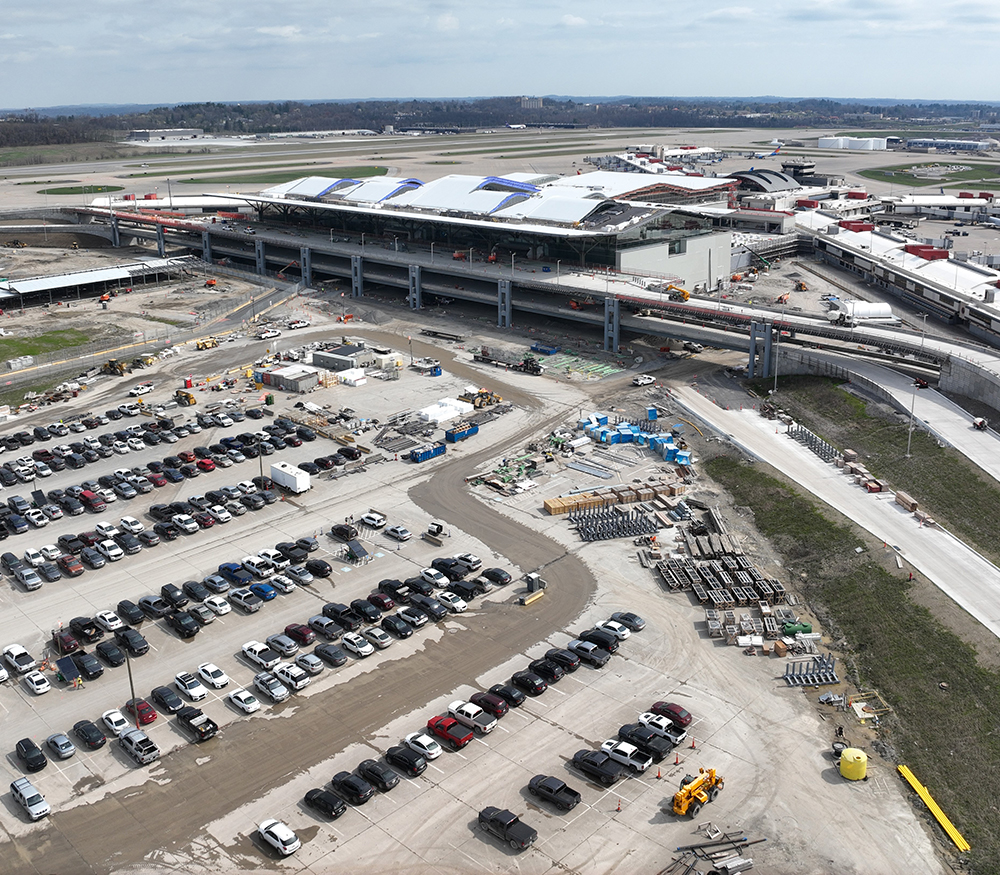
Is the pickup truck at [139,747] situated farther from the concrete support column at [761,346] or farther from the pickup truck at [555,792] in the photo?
the concrete support column at [761,346]

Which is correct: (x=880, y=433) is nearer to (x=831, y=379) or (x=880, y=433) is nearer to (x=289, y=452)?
(x=831, y=379)

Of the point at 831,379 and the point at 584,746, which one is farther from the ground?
the point at 831,379

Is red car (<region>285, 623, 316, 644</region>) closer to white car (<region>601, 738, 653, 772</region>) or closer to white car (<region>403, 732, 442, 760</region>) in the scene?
white car (<region>403, 732, 442, 760</region>)

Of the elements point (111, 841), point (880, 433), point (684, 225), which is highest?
point (684, 225)

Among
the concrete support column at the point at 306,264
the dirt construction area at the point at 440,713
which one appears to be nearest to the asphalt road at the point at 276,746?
the dirt construction area at the point at 440,713

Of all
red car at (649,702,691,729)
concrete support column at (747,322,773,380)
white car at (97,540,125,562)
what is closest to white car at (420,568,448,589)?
red car at (649,702,691,729)

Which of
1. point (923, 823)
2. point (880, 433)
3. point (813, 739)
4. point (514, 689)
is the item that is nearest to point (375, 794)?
point (514, 689)

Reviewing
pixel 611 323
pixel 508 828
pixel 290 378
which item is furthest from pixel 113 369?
pixel 508 828
